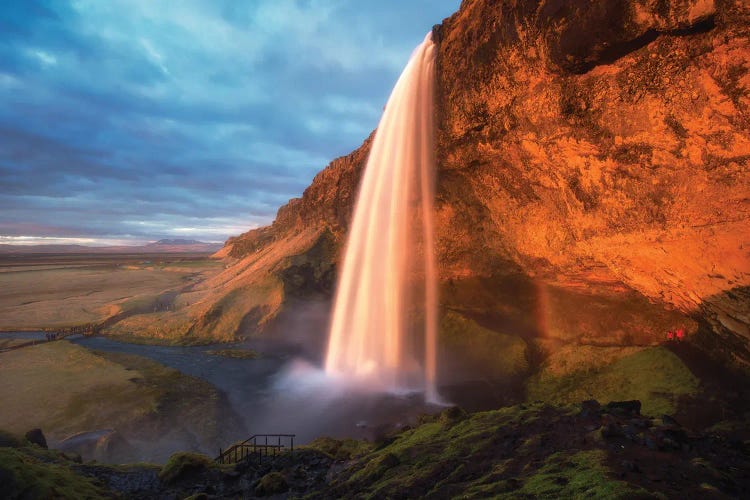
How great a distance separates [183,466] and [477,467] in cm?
964

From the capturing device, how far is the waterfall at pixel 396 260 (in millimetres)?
21797

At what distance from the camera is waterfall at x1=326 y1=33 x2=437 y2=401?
21797 millimetres

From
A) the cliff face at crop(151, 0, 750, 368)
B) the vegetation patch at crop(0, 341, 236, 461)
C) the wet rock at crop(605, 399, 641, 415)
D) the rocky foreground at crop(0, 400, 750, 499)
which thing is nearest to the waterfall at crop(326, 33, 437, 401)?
the cliff face at crop(151, 0, 750, 368)

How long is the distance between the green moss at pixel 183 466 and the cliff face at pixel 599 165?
1703 centimetres

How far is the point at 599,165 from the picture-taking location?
43.9 feet

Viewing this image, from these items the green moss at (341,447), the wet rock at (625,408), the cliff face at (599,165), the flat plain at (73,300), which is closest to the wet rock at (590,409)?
the wet rock at (625,408)

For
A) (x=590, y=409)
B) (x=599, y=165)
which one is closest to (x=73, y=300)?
(x=590, y=409)

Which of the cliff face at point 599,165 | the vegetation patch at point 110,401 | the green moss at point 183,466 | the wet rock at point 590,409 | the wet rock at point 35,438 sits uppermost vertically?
the cliff face at point 599,165

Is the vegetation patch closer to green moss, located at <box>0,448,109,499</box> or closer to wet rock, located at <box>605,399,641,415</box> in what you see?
green moss, located at <box>0,448,109,499</box>

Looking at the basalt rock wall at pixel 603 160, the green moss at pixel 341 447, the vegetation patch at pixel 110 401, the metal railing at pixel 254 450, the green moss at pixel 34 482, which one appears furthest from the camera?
the vegetation patch at pixel 110 401

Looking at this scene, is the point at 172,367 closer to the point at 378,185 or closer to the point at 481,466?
the point at 378,185

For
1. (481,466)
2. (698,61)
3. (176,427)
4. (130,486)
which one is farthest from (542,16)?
(176,427)

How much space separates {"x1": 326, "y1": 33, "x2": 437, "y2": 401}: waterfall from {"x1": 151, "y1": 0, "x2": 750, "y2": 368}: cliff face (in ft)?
5.43

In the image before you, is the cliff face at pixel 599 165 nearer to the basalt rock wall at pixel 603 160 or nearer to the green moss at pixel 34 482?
the basalt rock wall at pixel 603 160
